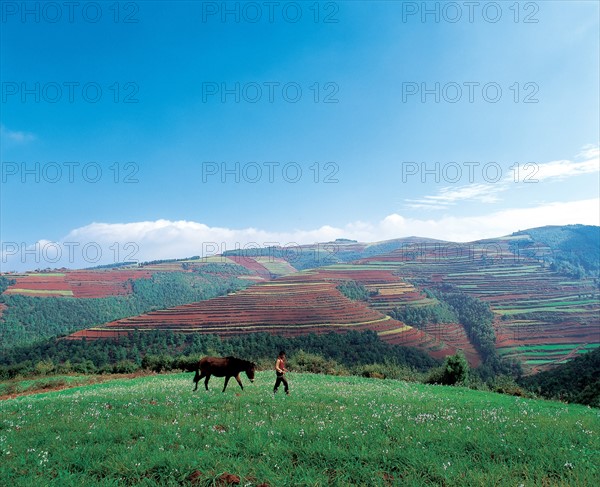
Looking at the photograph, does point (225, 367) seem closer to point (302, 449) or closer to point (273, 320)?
point (302, 449)

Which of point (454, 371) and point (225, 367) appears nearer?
point (225, 367)

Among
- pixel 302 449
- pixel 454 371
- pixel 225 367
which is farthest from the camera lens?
pixel 454 371

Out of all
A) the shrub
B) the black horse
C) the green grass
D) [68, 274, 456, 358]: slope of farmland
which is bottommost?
[68, 274, 456, 358]: slope of farmland

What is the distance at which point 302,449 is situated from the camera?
24.9ft

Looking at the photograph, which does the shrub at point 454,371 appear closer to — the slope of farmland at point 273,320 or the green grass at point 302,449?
the green grass at point 302,449

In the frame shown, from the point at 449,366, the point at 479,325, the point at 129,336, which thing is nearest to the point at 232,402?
the point at 449,366

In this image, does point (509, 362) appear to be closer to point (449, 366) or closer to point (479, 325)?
point (479, 325)

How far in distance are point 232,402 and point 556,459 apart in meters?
9.93

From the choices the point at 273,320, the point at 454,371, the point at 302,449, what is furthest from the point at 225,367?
the point at 273,320

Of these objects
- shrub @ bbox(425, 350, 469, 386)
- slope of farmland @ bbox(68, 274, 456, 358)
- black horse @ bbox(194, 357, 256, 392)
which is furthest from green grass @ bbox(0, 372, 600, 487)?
slope of farmland @ bbox(68, 274, 456, 358)

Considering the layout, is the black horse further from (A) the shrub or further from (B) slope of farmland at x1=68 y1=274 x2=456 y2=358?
(B) slope of farmland at x1=68 y1=274 x2=456 y2=358

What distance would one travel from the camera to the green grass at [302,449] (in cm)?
653

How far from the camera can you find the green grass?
6.53m

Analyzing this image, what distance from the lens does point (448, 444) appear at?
7.79 metres
